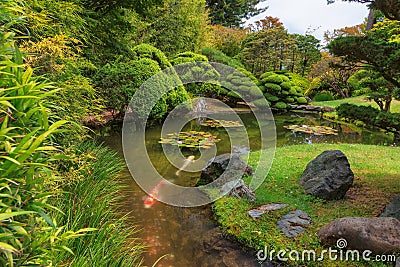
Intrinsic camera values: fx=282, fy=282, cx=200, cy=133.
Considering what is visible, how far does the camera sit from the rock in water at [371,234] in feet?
7.72

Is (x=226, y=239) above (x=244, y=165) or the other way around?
the other way around

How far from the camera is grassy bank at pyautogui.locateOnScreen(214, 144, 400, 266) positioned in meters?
2.84

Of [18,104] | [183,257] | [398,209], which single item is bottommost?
[183,257]

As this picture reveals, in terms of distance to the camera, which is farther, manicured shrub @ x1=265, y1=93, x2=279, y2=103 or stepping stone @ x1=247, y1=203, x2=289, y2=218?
manicured shrub @ x1=265, y1=93, x2=279, y2=103

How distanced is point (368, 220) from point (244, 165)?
2.04 metres

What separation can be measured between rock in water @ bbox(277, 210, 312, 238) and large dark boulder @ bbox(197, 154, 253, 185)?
1108 mm

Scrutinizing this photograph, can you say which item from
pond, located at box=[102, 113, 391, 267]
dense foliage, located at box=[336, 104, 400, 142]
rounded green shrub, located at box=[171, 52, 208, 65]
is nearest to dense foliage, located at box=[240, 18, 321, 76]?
rounded green shrub, located at box=[171, 52, 208, 65]

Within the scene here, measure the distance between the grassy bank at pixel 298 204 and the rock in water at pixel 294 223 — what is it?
55 mm

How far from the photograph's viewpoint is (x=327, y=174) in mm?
3570

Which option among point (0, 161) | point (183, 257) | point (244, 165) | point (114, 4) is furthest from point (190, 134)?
point (0, 161)

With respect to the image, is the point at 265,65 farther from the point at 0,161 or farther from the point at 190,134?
the point at 0,161

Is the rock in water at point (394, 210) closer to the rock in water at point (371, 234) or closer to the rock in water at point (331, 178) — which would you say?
the rock in water at point (371, 234)

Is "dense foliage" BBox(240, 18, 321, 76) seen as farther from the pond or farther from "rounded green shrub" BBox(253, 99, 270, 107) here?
the pond

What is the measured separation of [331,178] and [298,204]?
0.54 meters
